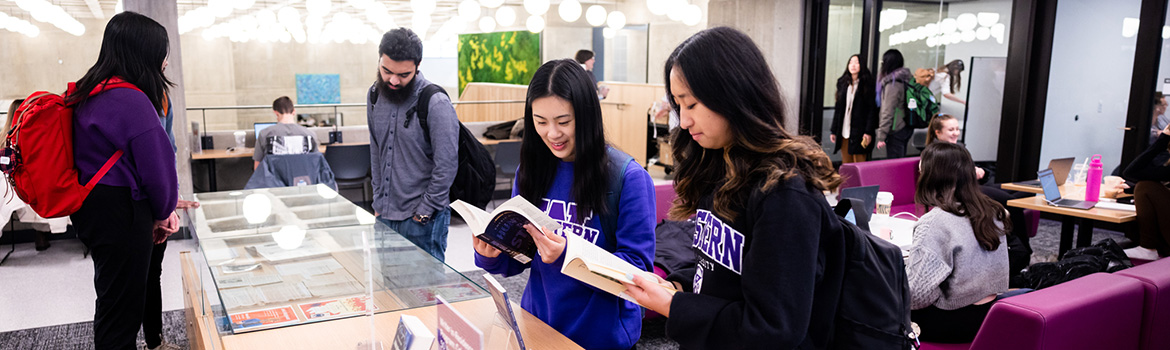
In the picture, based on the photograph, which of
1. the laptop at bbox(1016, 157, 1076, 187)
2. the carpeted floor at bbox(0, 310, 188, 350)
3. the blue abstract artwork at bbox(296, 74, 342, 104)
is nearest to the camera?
the carpeted floor at bbox(0, 310, 188, 350)

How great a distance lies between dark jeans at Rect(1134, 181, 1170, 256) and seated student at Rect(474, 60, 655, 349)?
3780 millimetres

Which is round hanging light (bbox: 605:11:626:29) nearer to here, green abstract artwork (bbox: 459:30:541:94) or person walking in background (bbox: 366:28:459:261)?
green abstract artwork (bbox: 459:30:541:94)

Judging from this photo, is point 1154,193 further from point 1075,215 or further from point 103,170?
point 103,170

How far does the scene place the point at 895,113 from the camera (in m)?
7.44

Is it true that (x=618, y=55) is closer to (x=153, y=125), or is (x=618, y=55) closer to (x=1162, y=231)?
(x=1162, y=231)

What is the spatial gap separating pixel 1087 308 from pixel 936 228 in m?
0.73

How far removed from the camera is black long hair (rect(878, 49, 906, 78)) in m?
7.59

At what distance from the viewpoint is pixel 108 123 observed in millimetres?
2428

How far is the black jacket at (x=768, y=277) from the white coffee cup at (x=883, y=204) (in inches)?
106

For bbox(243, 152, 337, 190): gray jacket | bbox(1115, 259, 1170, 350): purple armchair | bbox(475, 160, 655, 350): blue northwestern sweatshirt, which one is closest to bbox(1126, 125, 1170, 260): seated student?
bbox(1115, 259, 1170, 350): purple armchair

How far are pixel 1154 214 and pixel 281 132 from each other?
5.77 m

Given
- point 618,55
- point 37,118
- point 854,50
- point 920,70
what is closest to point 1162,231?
point 920,70

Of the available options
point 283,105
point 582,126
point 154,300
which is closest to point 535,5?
point 283,105

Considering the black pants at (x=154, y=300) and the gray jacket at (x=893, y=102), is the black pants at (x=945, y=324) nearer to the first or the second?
the black pants at (x=154, y=300)
